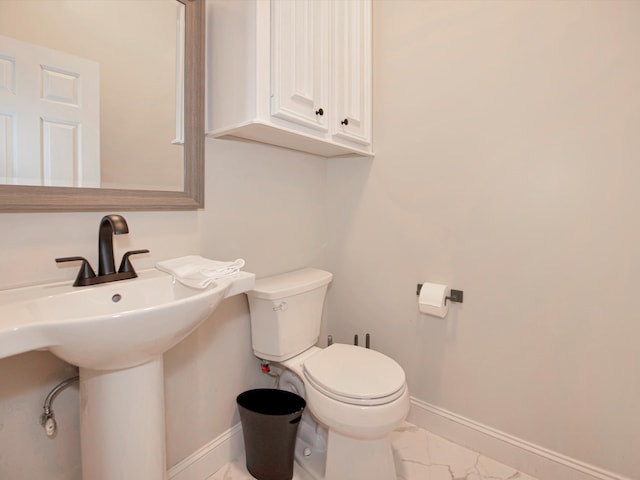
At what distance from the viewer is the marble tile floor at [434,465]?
4.64 feet

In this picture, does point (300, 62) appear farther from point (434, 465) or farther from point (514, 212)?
point (434, 465)

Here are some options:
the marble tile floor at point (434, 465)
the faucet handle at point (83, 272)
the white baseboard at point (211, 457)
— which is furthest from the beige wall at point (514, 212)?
the faucet handle at point (83, 272)

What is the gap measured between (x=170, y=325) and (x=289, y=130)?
32.3 inches

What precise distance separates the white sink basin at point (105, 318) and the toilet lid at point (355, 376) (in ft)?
1.67

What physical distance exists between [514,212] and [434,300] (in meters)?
0.51

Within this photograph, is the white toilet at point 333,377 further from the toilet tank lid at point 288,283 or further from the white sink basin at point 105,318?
the white sink basin at point 105,318

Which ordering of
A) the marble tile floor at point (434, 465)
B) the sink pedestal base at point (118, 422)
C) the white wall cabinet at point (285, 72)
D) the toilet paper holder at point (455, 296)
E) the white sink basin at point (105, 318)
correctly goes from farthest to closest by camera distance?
the toilet paper holder at point (455, 296), the marble tile floor at point (434, 465), the white wall cabinet at point (285, 72), the sink pedestal base at point (118, 422), the white sink basin at point (105, 318)

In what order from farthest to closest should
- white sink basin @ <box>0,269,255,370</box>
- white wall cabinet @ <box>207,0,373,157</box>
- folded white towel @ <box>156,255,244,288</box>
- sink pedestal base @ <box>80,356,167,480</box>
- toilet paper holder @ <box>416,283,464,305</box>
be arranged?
1. toilet paper holder @ <box>416,283,464,305</box>
2. white wall cabinet @ <box>207,0,373,157</box>
3. folded white towel @ <box>156,255,244,288</box>
4. sink pedestal base @ <box>80,356,167,480</box>
5. white sink basin @ <box>0,269,255,370</box>

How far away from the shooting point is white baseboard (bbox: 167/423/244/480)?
131 cm

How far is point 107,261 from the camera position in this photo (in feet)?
3.33

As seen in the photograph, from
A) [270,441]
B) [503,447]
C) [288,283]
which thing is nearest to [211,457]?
[270,441]

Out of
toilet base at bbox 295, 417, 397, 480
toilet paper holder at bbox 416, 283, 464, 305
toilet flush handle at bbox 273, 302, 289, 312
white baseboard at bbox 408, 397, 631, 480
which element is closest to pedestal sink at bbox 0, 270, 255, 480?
toilet flush handle at bbox 273, 302, 289, 312

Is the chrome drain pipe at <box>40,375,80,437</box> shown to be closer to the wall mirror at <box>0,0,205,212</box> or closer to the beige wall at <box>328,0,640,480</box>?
the wall mirror at <box>0,0,205,212</box>

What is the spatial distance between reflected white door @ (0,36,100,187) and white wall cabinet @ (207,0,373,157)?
1.37 ft
